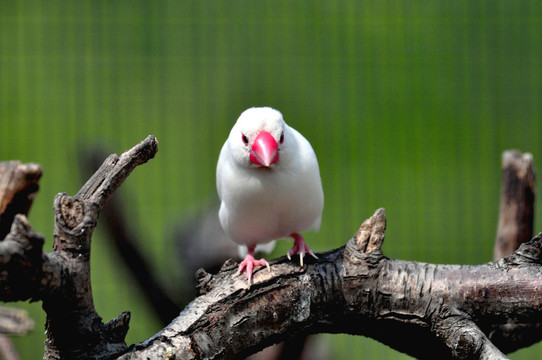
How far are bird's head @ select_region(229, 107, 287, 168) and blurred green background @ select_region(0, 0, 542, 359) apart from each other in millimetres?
2356

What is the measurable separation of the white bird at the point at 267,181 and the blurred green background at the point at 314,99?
215cm

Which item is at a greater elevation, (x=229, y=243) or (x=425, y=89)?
(x=425, y=89)

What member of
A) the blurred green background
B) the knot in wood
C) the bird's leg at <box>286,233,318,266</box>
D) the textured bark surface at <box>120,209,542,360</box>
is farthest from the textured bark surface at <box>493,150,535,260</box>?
the knot in wood

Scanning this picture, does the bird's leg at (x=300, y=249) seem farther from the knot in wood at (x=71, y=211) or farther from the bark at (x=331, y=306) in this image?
the knot in wood at (x=71, y=211)

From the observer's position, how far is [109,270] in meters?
4.73

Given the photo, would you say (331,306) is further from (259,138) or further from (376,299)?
(259,138)

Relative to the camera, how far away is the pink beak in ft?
7.56

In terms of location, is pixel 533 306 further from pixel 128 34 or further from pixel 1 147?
pixel 1 147

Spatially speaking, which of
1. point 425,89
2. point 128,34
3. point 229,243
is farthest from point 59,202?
point 425,89

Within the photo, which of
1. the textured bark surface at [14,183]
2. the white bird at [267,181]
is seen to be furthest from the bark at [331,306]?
the textured bark surface at [14,183]

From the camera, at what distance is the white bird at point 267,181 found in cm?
235

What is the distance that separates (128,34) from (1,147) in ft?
4.91

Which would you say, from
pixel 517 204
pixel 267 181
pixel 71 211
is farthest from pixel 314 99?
pixel 71 211

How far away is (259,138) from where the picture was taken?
91.3 inches
